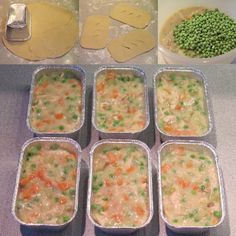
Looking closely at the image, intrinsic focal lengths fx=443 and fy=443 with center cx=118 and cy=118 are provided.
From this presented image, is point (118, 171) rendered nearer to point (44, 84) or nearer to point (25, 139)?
point (25, 139)

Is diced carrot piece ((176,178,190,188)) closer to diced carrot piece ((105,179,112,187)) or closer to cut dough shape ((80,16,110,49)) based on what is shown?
diced carrot piece ((105,179,112,187))

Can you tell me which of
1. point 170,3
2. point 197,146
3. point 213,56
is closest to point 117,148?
point 197,146

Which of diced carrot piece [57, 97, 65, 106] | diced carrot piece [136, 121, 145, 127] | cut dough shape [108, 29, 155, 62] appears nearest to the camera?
diced carrot piece [136, 121, 145, 127]

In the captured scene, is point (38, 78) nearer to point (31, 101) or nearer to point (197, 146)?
point (31, 101)

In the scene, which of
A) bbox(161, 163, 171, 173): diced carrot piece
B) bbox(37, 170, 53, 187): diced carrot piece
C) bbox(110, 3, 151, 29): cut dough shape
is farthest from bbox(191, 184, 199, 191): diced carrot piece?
bbox(110, 3, 151, 29): cut dough shape

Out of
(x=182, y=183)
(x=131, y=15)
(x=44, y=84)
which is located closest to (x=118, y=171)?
(x=182, y=183)
